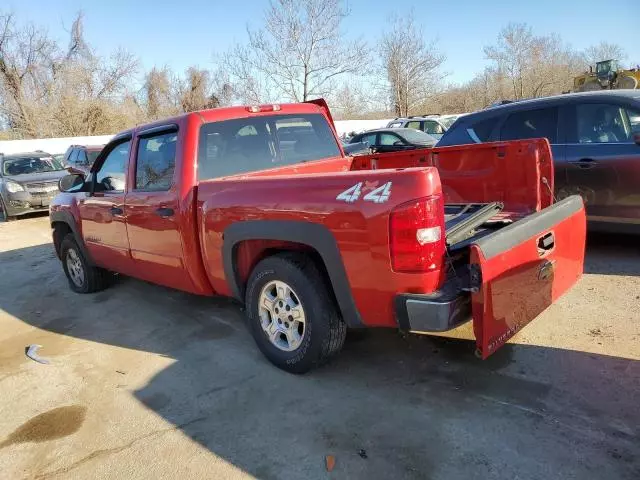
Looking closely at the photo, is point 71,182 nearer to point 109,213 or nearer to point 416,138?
point 109,213

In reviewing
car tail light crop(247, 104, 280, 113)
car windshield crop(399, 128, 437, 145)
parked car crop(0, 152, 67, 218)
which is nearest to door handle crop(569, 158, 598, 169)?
car tail light crop(247, 104, 280, 113)

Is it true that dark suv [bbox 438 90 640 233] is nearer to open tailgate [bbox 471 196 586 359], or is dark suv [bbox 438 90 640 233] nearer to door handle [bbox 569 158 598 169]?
door handle [bbox 569 158 598 169]

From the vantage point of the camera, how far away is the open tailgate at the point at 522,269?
104 inches

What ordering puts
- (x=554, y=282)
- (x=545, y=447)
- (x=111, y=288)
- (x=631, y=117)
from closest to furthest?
(x=545, y=447)
(x=554, y=282)
(x=631, y=117)
(x=111, y=288)

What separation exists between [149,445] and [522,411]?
7.03ft

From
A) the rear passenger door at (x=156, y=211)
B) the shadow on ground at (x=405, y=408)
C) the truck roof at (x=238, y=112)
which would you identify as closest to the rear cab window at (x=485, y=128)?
the truck roof at (x=238, y=112)

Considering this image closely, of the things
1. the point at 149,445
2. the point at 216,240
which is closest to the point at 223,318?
the point at 216,240

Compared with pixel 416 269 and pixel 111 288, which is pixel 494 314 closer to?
pixel 416 269

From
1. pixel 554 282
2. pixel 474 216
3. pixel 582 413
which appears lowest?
pixel 582 413

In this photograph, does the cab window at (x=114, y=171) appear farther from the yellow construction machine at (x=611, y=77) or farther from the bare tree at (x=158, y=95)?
the bare tree at (x=158, y=95)

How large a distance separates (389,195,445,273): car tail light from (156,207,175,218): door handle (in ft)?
6.68

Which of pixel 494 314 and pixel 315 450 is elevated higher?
pixel 494 314

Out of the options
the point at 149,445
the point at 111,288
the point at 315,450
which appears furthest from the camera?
the point at 111,288

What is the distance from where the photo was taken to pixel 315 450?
2.69 m
